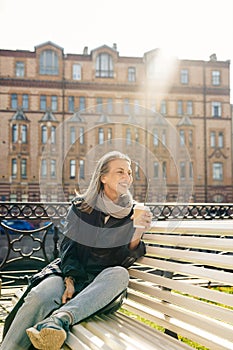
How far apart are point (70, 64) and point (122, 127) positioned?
5940 mm

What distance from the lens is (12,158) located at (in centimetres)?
3331

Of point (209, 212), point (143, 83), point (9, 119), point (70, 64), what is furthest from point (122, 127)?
point (209, 212)

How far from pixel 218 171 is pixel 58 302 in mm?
34652

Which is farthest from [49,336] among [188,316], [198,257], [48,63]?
[48,63]

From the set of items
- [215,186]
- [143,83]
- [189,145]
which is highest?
[143,83]

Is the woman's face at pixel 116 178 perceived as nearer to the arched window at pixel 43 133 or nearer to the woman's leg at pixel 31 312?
the woman's leg at pixel 31 312

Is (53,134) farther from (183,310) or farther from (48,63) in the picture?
(183,310)

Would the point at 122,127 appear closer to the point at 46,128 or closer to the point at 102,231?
the point at 46,128

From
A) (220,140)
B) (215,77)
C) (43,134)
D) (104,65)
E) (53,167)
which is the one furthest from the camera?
(215,77)

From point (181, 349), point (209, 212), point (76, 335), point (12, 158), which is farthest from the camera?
point (12, 158)

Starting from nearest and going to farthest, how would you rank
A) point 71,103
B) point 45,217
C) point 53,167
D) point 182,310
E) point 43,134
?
point 182,310, point 45,217, point 53,167, point 43,134, point 71,103

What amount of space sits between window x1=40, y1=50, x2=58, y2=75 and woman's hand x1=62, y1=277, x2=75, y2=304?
3303 centimetres

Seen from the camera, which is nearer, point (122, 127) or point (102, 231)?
point (102, 231)

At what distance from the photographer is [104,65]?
3550 centimetres
